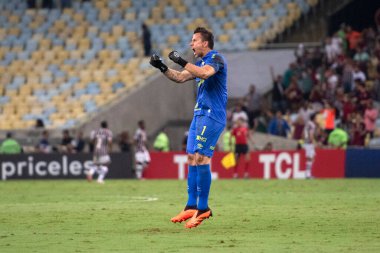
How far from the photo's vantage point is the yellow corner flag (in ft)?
105

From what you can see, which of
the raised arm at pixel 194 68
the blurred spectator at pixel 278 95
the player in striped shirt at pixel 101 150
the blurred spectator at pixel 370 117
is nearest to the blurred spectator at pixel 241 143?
the blurred spectator at pixel 278 95

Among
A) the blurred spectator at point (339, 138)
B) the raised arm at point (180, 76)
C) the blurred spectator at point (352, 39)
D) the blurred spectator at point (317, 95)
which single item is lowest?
the blurred spectator at point (339, 138)

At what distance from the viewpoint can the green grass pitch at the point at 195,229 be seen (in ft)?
36.2

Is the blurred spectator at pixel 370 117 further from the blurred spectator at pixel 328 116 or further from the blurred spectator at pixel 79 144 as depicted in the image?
the blurred spectator at pixel 79 144

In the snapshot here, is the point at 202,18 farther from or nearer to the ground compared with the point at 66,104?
farther from the ground

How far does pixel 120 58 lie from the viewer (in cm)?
3925

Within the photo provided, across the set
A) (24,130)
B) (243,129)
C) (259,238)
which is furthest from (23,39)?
(259,238)

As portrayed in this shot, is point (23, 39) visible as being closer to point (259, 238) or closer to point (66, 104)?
point (66, 104)

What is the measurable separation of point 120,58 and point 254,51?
5.66 meters

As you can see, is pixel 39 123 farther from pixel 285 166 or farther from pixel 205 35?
pixel 205 35

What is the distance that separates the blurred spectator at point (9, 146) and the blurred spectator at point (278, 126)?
27.4 feet

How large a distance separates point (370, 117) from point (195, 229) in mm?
19048

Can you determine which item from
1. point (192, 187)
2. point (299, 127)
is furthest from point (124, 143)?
point (192, 187)

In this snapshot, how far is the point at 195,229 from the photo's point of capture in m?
13.1
